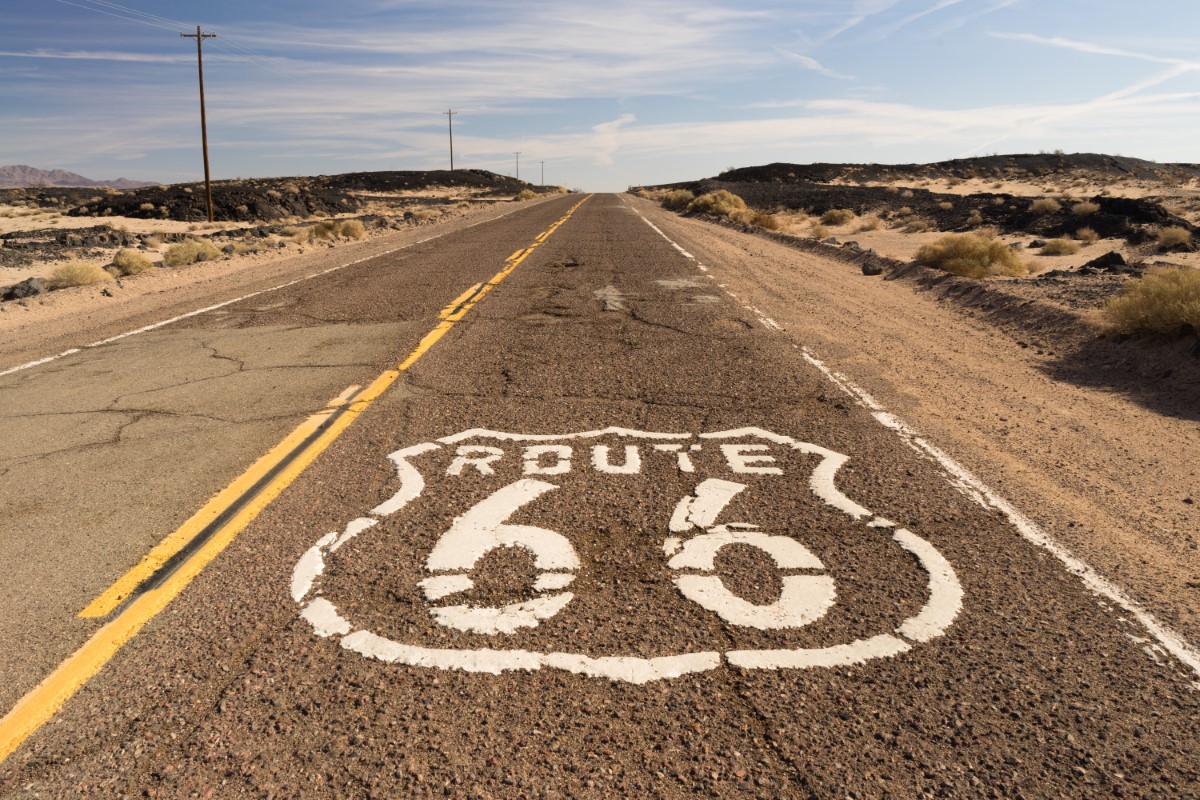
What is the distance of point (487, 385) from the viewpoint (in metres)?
6.81

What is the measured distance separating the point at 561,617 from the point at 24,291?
601 inches

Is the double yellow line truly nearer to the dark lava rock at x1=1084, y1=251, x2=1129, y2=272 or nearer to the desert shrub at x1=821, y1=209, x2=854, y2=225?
the dark lava rock at x1=1084, y1=251, x2=1129, y2=272

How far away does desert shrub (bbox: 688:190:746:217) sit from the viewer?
4003 centimetres

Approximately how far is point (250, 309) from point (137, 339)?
2.07 m

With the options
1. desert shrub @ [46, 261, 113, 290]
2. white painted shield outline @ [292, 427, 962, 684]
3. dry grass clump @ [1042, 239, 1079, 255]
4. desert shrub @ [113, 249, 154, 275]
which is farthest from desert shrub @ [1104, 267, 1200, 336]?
desert shrub @ [113, 249, 154, 275]

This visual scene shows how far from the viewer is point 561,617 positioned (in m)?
3.23

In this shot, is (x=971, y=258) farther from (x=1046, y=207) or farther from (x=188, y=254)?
(x=188, y=254)

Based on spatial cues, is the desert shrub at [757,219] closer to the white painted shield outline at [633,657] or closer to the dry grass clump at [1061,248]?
the dry grass clump at [1061,248]

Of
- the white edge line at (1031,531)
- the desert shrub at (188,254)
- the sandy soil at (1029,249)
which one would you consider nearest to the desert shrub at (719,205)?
the sandy soil at (1029,249)

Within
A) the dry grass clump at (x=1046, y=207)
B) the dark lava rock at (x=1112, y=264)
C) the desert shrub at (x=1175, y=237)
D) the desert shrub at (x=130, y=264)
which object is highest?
the dry grass clump at (x=1046, y=207)

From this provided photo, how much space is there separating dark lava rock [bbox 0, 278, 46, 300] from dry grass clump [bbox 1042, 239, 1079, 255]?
72.0ft

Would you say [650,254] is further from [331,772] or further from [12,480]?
[331,772]

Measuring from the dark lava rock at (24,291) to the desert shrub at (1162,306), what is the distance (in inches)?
652

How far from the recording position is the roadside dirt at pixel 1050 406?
404 cm
